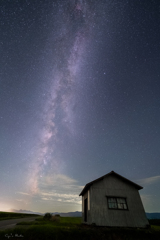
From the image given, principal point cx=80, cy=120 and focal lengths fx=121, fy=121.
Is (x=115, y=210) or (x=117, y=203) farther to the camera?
(x=117, y=203)

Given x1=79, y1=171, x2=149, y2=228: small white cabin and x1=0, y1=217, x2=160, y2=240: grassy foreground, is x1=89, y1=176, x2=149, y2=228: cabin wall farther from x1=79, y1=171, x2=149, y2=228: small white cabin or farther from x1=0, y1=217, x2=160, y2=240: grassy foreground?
x1=0, y1=217, x2=160, y2=240: grassy foreground

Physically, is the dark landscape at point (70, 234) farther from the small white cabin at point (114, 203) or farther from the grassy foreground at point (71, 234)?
the small white cabin at point (114, 203)

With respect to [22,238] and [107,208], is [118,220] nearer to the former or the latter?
[107,208]

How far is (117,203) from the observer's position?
14.9 metres

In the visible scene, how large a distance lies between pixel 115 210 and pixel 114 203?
2.33 ft

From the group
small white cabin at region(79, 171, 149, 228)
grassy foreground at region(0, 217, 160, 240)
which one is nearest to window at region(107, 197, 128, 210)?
small white cabin at region(79, 171, 149, 228)

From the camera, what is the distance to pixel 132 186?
54.3 feet

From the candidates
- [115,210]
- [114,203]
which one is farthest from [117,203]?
[115,210]

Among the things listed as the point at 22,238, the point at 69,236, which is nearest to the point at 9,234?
the point at 22,238

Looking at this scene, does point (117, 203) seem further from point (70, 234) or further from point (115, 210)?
point (70, 234)

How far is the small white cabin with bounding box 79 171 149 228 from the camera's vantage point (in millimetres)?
13672

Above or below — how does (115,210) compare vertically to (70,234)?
above

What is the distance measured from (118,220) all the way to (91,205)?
342 cm

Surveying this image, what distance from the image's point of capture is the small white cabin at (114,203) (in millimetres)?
13672
